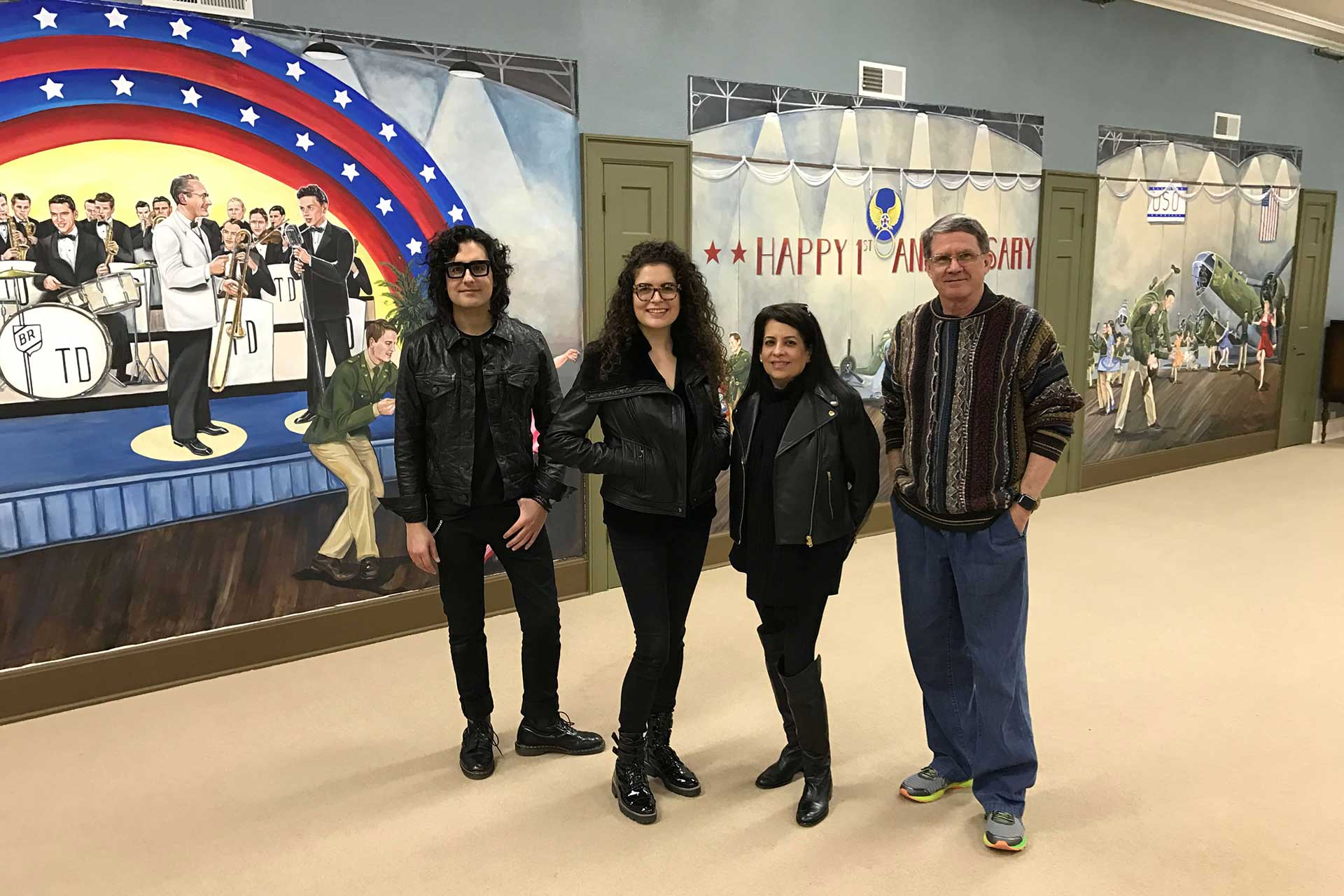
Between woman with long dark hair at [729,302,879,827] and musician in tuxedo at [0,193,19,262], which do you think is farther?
musician in tuxedo at [0,193,19,262]

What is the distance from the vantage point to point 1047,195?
5.96 metres

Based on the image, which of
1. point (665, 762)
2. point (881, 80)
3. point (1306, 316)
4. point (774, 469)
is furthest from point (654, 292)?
point (1306, 316)

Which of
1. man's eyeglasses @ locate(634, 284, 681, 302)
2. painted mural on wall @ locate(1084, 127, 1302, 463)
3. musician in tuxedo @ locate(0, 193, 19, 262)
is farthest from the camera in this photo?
painted mural on wall @ locate(1084, 127, 1302, 463)

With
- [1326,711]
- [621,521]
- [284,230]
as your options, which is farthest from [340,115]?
[1326,711]

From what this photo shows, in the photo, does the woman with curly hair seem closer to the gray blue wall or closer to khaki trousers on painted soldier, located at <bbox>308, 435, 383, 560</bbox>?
khaki trousers on painted soldier, located at <bbox>308, 435, 383, 560</bbox>

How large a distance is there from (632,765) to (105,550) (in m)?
2.11

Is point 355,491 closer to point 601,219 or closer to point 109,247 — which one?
point 109,247

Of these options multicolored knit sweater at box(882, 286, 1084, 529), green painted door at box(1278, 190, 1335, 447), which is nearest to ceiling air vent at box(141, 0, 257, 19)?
multicolored knit sweater at box(882, 286, 1084, 529)

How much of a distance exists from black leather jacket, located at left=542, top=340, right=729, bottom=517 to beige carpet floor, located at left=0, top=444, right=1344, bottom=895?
36.5 inches

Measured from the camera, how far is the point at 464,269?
8.23 ft

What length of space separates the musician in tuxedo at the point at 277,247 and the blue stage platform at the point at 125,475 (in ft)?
1.67

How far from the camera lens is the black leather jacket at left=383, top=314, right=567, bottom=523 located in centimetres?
257

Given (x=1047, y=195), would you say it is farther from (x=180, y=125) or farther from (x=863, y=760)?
(x=180, y=125)

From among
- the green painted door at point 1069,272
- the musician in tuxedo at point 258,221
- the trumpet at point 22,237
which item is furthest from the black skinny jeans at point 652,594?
the green painted door at point 1069,272
